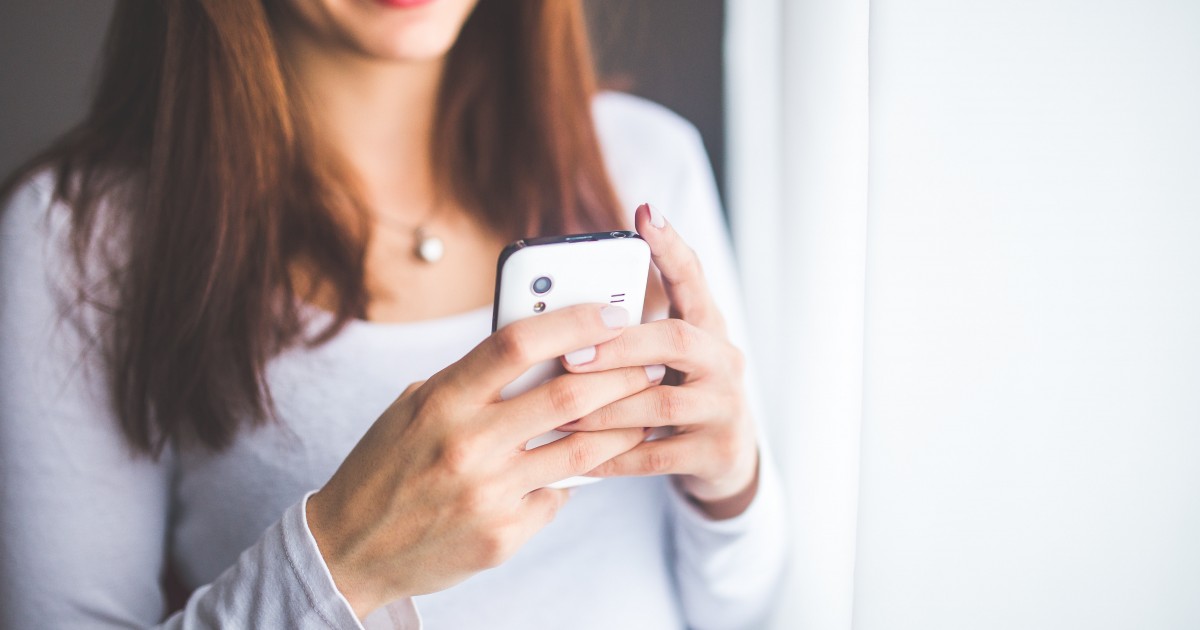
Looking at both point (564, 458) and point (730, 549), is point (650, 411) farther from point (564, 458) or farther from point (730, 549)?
point (730, 549)

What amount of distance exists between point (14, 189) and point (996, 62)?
0.89 meters

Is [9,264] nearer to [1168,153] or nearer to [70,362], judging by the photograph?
[70,362]

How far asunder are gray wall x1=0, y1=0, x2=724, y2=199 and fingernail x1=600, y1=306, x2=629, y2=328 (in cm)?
72

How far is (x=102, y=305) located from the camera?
71 cm

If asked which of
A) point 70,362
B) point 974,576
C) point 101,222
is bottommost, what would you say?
point 974,576

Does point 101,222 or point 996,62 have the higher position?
point 996,62

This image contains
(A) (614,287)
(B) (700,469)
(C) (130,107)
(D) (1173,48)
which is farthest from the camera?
(C) (130,107)

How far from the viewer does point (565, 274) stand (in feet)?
1.78

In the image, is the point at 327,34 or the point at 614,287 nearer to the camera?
the point at 614,287

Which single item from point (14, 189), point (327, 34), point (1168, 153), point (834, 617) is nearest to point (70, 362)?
point (14, 189)

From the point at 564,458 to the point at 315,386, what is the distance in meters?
0.33

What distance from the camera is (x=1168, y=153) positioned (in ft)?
1.49

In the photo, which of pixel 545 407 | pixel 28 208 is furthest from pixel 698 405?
pixel 28 208

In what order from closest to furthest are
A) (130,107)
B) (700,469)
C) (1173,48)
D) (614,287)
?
(1173,48), (614,287), (700,469), (130,107)
